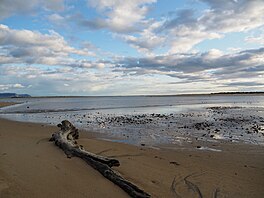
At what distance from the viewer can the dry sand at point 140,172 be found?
6.02 metres

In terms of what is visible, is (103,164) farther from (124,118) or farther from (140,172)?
(124,118)

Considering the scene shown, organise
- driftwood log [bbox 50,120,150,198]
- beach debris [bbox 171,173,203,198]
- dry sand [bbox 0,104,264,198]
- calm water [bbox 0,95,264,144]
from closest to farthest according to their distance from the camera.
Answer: driftwood log [bbox 50,120,150,198], dry sand [bbox 0,104,264,198], beach debris [bbox 171,173,203,198], calm water [bbox 0,95,264,144]

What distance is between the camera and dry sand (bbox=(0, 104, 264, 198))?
6023mm

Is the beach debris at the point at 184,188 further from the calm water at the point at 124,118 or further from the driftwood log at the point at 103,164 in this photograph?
the calm water at the point at 124,118

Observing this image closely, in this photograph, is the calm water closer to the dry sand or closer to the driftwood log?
the dry sand

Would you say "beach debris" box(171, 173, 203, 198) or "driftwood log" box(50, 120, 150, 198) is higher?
"driftwood log" box(50, 120, 150, 198)

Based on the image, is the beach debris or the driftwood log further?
the beach debris

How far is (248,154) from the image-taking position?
34.3ft

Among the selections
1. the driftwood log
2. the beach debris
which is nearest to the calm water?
the driftwood log

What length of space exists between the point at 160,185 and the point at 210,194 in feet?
4.21

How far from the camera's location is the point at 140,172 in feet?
25.2

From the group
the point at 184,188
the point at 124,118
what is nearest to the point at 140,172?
the point at 184,188

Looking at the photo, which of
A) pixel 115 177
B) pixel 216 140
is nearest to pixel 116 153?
pixel 115 177

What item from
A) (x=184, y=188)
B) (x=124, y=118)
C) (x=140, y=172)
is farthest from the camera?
(x=124, y=118)
